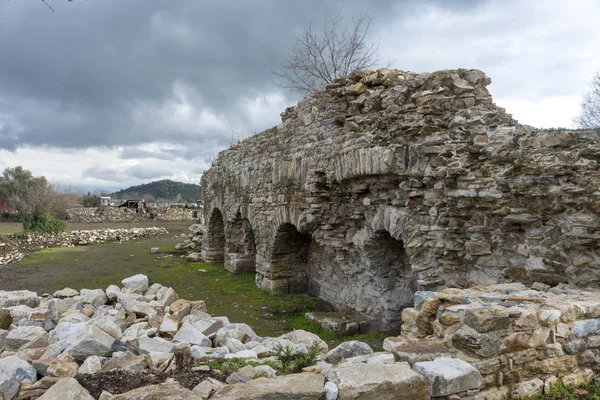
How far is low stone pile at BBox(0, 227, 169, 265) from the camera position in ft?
50.1

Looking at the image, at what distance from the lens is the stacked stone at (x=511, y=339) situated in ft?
9.04

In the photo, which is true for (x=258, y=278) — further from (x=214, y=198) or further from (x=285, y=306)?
(x=214, y=198)

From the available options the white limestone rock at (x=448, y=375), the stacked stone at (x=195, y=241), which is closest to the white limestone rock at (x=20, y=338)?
the white limestone rock at (x=448, y=375)

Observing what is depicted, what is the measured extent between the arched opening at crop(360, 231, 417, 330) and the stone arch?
2883 millimetres

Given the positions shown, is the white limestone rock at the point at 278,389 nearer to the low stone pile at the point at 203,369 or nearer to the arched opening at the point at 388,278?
the low stone pile at the point at 203,369

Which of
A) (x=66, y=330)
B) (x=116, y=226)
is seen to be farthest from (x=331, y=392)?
(x=116, y=226)

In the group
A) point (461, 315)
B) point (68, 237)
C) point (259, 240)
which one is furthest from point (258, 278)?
point (68, 237)

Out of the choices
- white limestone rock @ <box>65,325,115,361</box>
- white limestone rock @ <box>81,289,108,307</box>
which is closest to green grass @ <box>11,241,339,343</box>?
white limestone rock @ <box>81,289,108,307</box>

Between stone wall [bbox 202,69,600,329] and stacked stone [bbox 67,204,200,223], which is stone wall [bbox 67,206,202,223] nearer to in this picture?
stacked stone [bbox 67,204,200,223]

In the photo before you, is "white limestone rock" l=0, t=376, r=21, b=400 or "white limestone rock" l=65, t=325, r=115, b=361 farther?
"white limestone rock" l=65, t=325, r=115, b=361

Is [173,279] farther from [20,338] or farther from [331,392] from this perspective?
[331,392]

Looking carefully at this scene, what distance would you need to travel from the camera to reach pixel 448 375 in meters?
2.47

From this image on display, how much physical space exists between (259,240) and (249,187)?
1517 millimetres

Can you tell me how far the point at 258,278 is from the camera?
400 inches
